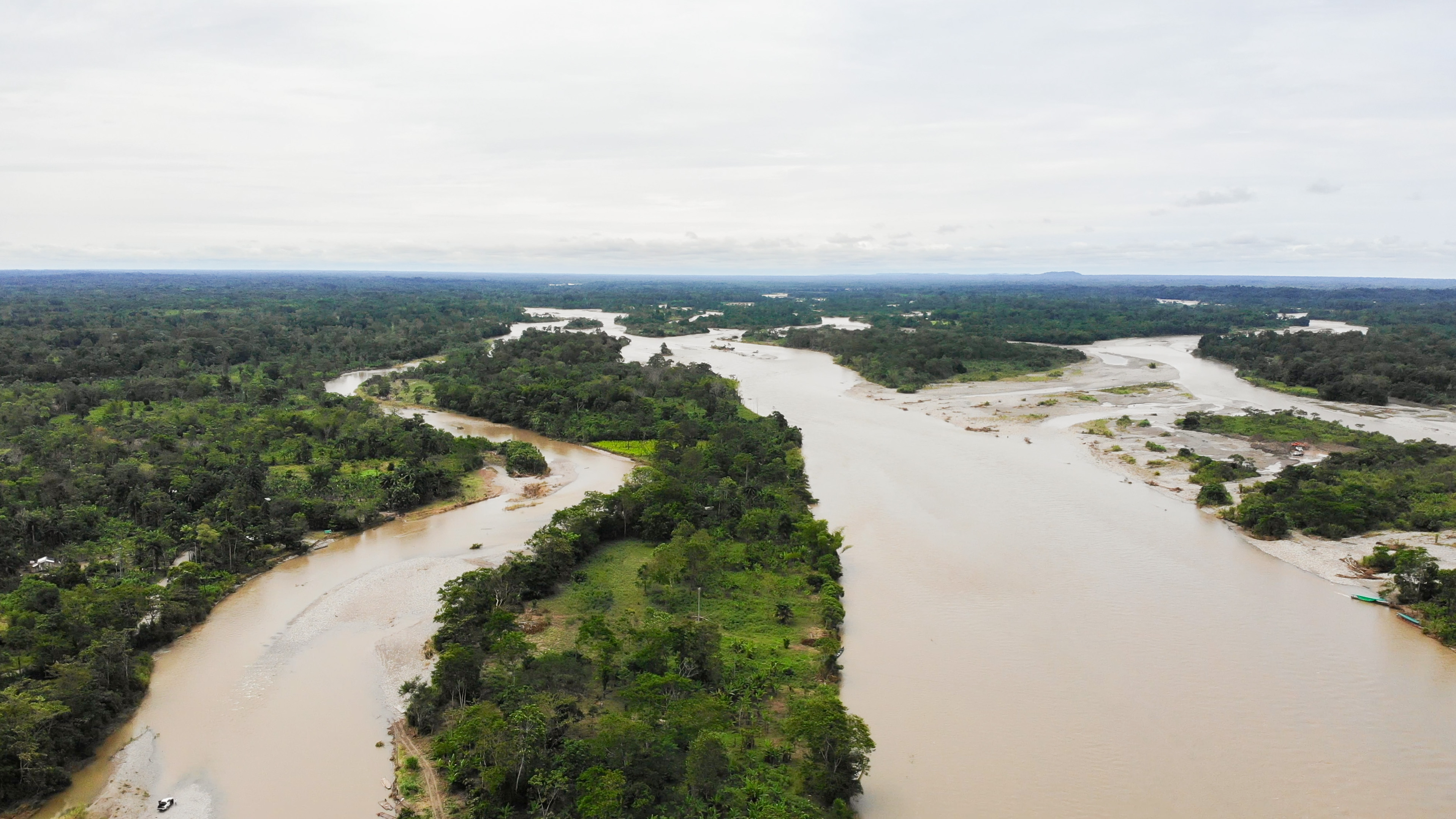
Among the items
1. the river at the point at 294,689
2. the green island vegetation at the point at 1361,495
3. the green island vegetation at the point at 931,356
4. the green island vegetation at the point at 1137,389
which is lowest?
the river at the point at 294,689

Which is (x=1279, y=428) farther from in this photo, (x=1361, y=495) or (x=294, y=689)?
(x=294, y=689)

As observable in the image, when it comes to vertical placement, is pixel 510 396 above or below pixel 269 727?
above

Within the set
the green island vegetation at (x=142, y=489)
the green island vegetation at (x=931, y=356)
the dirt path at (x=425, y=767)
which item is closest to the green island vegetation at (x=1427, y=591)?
the dirt path at (x=425, y=767)

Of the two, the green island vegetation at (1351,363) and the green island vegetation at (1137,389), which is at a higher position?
the green island vegetation at (1351,363)

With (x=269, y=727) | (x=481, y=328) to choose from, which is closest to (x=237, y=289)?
(x=481, y=328)

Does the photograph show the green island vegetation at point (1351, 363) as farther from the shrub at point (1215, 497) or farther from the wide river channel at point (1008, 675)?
the wide river channel at point (1008, 675)

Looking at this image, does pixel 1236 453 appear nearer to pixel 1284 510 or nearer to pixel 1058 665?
pixel 1284 510
